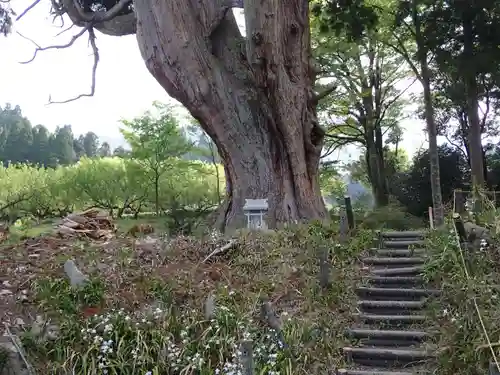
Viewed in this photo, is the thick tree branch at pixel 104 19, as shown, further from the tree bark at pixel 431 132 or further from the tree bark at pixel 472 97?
the tree bark at pixel 472 97

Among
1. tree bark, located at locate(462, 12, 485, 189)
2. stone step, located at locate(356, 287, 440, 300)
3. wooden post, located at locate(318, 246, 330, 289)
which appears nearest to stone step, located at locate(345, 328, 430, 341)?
wooden post, located at locate(318, 246, 330, 289)

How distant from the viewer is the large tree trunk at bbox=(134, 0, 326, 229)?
860 cm

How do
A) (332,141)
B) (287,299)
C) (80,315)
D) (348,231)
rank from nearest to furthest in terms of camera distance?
(80,315) → (287,299) → (348,231) → (332,141)

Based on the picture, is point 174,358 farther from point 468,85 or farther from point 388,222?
point 468,85

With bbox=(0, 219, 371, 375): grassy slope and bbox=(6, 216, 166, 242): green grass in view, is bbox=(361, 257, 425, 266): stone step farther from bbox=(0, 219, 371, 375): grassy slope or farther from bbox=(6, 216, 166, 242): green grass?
bbox=(6, 216, 166, 242): green grass

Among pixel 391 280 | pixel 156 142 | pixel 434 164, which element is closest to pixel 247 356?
pixel 391 280

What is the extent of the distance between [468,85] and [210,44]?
20.6 feet

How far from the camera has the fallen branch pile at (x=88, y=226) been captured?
7371 mm

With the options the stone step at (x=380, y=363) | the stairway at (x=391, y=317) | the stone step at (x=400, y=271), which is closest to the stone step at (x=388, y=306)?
the stairway at (x=391, y=317)

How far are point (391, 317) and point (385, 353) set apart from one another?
60cm

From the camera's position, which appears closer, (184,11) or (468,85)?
(184,11)

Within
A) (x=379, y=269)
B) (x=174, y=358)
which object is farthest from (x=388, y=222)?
(x=174, y=358)

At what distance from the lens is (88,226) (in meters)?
7.75

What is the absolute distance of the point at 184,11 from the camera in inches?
344
